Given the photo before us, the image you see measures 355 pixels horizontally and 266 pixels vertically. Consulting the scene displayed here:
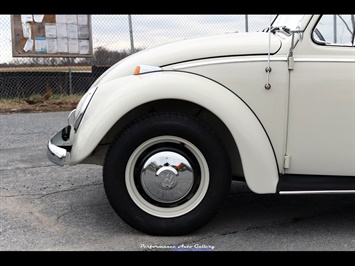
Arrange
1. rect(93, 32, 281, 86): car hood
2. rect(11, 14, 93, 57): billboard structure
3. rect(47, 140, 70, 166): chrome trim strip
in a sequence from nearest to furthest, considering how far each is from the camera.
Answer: rect(93, 32, 281, 86): car hood
rect(47, 140, 70, 166): chrome trim strip
rect(11, 14, 93, 57): billboard structure

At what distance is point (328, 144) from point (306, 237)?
0.69 meters

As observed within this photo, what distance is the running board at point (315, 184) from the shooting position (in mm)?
3160

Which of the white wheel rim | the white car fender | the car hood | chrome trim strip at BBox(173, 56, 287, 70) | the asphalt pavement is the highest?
the car hood

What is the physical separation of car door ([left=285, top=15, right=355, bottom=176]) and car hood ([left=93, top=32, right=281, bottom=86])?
257 millimetres

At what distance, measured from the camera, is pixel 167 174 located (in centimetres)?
316

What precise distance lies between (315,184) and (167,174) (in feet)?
3.36

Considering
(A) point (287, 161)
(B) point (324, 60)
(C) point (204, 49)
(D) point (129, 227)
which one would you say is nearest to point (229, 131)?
(A) point (287, 161)

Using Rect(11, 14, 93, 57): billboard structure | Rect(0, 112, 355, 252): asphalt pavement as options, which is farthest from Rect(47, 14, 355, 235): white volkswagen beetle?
Rect(11, 14, 93, 57): billboard structure

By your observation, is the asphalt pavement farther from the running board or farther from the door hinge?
the door hinge

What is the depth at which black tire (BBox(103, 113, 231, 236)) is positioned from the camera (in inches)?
123

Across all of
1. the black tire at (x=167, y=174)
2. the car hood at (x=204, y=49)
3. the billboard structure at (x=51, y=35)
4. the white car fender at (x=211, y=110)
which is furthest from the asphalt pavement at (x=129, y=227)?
the billboard structure at (x=51, y=35)

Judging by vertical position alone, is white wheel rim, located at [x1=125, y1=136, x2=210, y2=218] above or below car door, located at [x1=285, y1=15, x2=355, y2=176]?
below

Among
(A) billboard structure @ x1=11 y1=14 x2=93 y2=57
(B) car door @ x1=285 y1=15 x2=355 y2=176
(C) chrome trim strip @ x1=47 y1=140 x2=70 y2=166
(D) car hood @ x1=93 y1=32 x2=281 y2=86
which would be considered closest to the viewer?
(B) car door @ x1=285 y1=15 x2=355 y2=176

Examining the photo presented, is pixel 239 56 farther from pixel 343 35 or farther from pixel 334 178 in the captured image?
pixel 334 178
